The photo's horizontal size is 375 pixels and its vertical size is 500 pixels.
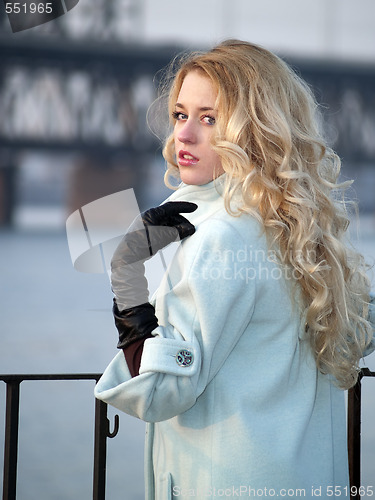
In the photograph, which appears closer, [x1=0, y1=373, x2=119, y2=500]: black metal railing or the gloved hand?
the gloved hand

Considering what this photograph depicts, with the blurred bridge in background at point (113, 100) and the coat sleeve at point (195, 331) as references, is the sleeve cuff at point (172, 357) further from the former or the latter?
the blurred bridge in background at point (113, 100)

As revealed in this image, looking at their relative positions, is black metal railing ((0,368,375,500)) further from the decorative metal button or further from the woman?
the decorative metal button

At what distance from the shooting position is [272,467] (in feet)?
5.40

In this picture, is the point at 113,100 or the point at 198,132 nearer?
the point at 198,132

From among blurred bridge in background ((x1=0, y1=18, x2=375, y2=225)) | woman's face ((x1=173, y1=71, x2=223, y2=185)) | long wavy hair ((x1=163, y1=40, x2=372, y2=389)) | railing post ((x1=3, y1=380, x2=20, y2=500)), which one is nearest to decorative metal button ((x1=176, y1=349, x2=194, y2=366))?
long wavy hair ((x1=163, y1=40, x2=372, y2=389))

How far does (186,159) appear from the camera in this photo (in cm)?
183

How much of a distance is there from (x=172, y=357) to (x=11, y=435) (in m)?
0.82

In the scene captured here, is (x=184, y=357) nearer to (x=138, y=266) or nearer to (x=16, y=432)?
(x=138, y=266)

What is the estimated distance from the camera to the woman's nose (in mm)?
1803

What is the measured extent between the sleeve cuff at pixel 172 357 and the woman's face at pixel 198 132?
1.47 ft

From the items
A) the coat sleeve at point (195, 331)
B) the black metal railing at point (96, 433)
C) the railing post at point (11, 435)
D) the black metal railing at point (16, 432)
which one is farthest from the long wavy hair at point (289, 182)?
the railing post at point (11, 435)

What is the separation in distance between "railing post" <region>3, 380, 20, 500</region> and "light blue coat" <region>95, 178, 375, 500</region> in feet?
1.81

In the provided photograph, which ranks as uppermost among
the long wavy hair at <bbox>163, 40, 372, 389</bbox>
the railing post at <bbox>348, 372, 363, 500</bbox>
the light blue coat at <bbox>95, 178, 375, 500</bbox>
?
the long wavy hair at <bbox>163, 40, 372, 389</bbox>

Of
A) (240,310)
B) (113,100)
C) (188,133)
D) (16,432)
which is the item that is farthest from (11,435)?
(113,100)
